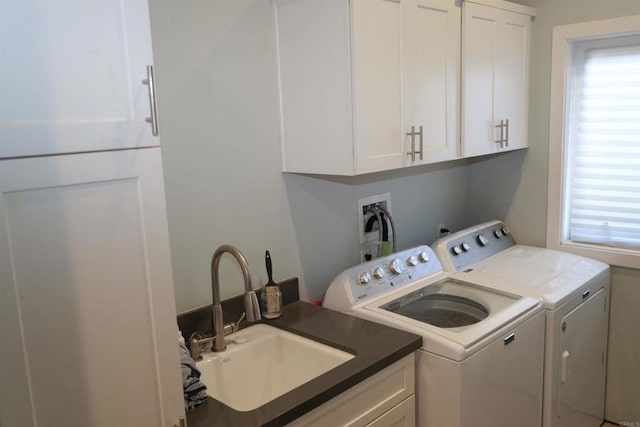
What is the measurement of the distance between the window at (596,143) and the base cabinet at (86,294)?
2.42m

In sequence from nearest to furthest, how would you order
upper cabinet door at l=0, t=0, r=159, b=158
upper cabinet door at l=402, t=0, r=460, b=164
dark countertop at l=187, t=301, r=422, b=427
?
upper cabinet door at l=0, t=0, r=159, b=158 < dark countertop at l=187, t=301, r=422, b=427 < upper cabinet door at l=402, t=0, r=460, b=164

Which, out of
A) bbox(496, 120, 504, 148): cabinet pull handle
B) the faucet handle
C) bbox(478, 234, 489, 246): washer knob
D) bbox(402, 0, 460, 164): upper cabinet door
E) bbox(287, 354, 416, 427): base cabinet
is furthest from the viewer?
bbox(478, 234, 489, 246): washer knob

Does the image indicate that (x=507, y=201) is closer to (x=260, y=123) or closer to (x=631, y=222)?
(x=631, y=222)

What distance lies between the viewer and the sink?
1798mm

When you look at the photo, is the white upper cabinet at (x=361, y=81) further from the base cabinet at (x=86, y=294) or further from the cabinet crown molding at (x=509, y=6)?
the base cabinet at (x=86, y=294)

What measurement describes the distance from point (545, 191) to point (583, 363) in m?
0.94

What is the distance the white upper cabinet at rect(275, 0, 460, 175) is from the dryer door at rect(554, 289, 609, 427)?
3.43 feet

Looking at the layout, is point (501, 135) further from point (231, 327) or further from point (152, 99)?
point (152, 99)

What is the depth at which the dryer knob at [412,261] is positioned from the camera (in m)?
2.43

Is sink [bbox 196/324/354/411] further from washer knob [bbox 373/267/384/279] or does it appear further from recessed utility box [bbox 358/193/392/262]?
recessed utility box [bbox 358/193/392/262]

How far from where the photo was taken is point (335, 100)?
1.92m

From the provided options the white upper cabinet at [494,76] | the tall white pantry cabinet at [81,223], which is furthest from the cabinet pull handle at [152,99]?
the white upper cabinet at [494,76]

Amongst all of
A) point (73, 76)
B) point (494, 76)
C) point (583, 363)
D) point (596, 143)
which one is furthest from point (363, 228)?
point (73, 76)

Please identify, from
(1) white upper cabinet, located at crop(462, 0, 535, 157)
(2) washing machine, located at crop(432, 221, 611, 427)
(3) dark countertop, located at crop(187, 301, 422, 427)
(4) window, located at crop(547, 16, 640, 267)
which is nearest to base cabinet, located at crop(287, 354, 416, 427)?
(3) dark countertop, located at crop(187, 301, 422, 427)
